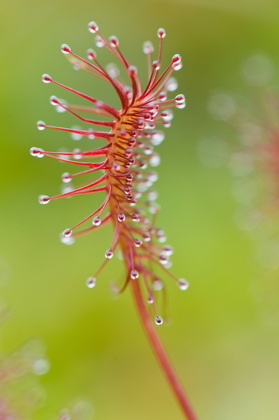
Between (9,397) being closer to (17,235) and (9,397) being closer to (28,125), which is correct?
(17,235)

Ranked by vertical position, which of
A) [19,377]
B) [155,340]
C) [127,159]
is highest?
[127,159]

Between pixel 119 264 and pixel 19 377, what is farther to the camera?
pixel 119 264

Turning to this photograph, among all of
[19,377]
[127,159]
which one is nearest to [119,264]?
[19,377]

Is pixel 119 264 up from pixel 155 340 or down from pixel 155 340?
down

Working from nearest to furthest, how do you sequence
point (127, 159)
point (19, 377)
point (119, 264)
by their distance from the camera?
point (127, 159), point (19, 377), point (119, 264)

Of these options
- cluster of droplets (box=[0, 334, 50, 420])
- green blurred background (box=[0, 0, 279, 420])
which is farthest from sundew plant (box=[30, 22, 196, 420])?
green blurred background (box=[0, 0, 279, 420])

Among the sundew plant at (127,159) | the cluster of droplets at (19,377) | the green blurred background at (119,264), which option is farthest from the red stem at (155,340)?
the green blurred background at (119,264)

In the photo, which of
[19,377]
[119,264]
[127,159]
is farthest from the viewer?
[119,264]

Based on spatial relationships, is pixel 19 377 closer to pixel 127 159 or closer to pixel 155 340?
pixel 155 340
